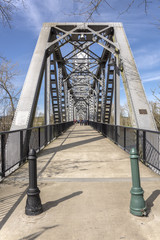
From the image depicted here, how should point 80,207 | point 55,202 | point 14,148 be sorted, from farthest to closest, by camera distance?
1. point 14,148
2. point 55,202
3. point 80,207

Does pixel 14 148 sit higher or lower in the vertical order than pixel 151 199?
higher

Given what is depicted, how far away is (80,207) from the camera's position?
10.4ft

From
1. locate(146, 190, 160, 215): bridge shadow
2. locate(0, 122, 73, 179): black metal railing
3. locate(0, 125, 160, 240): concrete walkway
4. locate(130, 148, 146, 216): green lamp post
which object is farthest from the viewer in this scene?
locate(0, 122, 73, 179): black metal railing

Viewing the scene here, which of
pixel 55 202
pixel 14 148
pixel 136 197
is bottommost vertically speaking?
pixel 55 202

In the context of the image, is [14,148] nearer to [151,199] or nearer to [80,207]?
[80,207]

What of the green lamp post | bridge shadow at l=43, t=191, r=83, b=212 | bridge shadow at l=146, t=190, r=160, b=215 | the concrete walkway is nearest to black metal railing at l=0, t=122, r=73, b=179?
the concrete walkway

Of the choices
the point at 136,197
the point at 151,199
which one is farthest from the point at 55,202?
the point at 151,199

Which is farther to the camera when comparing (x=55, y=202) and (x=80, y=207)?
(x=55, y=202)

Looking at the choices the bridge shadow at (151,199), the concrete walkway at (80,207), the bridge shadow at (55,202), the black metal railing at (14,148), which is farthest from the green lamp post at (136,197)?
the black metal railing at (14,148)

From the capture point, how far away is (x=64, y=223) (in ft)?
8.89

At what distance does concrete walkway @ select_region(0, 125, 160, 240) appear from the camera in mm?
2480

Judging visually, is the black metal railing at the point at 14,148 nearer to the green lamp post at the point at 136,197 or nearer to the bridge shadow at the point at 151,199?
the green lamp post at the point at 136,197

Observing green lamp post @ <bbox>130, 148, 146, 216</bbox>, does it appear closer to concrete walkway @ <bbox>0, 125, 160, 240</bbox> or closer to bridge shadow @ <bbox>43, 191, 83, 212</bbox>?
concrete walkway @ <bbox>0, 125, 160, 240</bbox>

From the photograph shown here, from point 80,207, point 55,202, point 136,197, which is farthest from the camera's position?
point 55,202
